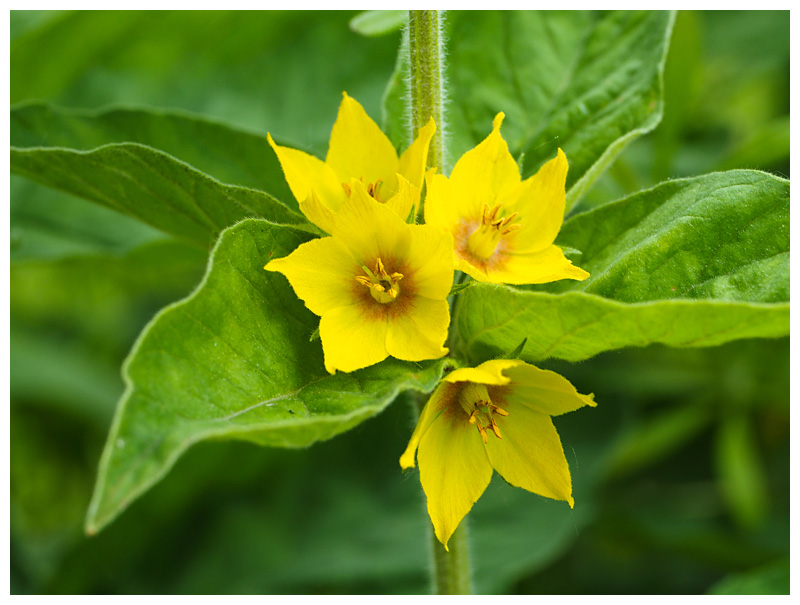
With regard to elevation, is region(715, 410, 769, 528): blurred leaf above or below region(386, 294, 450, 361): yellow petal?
below

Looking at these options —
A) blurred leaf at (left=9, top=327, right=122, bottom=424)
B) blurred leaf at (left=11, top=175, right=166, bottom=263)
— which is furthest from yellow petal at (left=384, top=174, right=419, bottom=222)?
blurred leaf at (left=9, top=327, right=122, bottom=424)

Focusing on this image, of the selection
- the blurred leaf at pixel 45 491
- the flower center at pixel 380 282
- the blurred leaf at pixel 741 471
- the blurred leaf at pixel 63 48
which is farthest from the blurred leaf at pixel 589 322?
the blurred leaf at pixel 45 491

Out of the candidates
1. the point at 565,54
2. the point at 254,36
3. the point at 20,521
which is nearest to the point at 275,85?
the point at 254,36

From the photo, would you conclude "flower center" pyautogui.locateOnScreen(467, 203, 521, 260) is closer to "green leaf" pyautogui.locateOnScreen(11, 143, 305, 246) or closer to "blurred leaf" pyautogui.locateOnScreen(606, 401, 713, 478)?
"green leaf" pyautogui.locateOnScreen(11, 143, 305, 246)

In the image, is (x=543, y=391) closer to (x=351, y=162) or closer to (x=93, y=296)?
(x=351, y=162)

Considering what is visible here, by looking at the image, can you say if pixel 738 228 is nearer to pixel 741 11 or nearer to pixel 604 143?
pixel 604 143

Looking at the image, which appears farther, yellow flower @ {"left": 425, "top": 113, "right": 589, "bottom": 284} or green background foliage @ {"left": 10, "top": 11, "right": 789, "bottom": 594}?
yellow flower @ {"left": 425, "top": 113, "right": 589, "bottom": 284}

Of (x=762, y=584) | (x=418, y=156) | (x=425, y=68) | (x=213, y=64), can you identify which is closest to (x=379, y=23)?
(x=425, y=68)

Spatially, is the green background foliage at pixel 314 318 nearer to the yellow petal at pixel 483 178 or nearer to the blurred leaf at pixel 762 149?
the blurred leaf at pixel 762 149
